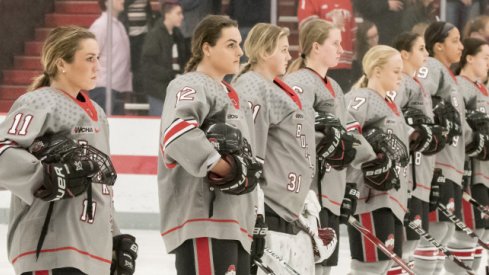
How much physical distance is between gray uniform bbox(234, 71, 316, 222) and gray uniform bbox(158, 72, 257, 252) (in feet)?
1.63

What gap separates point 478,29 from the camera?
7.86 metres

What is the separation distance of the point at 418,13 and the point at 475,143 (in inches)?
78.0

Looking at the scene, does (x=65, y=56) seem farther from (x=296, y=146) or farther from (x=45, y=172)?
(x=296, y=146)

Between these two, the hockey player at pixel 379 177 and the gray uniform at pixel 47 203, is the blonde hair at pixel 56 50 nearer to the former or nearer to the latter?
the gray uniform at pixel 47 203

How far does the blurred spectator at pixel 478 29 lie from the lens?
7.84 m

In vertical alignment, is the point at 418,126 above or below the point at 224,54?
below

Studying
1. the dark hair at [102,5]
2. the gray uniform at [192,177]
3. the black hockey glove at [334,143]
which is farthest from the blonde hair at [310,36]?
the dark hair at [102,5]

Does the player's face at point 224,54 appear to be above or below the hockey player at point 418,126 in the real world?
above

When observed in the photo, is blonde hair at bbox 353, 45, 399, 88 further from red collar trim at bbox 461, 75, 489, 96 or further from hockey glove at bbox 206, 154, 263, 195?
hockey glove at bbox 206, 154, 263, 195

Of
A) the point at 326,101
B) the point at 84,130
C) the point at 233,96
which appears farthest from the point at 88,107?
the point at 326,101

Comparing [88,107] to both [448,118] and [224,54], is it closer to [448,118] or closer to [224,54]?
[224,54]

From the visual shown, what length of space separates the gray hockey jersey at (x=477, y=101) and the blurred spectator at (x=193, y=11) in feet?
7.58

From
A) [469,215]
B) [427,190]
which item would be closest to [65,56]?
[427,190]

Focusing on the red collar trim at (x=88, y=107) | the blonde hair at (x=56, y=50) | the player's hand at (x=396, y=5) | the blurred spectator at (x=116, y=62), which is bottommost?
the blurred spectator at (x=116, y=62)
